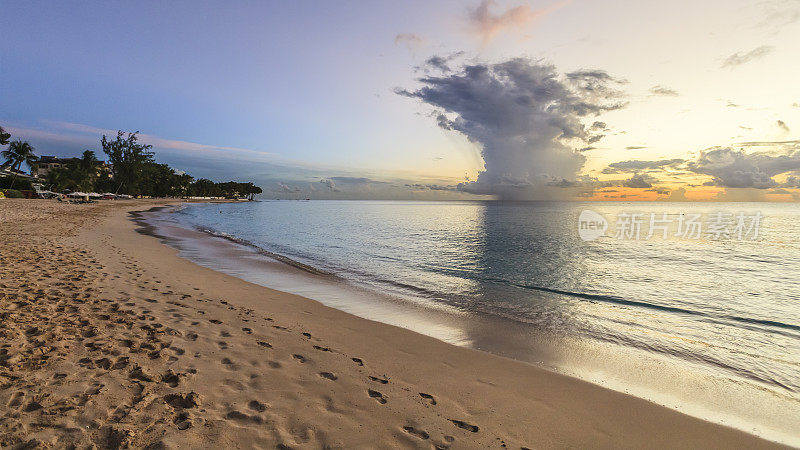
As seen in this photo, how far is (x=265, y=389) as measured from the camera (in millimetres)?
5406

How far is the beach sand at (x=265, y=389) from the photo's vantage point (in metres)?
4.27

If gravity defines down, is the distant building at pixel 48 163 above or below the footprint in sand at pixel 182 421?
above

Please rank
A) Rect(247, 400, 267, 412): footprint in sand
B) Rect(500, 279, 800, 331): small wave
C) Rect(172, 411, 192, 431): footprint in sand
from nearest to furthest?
Rect(172, 411, 192, 431): footprint in sand
Rect(247, 400, 267, 412): footprint in sand
Rect(500, 279, 800, 331): small wave

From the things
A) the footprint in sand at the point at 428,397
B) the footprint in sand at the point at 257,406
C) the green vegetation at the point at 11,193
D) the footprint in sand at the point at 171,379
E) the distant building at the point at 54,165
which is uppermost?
the distant building at the point at 54,165

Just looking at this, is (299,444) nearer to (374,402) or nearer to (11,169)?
(374,402)

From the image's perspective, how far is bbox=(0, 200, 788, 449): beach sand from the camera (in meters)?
4.27

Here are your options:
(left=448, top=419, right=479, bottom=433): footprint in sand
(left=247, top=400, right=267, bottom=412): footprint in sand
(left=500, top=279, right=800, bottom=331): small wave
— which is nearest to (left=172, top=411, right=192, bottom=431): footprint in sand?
(left=247, top=400, right=267, bottom=412): footprint in sand

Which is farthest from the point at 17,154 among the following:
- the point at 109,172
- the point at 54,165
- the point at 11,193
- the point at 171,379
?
the point at 171,379

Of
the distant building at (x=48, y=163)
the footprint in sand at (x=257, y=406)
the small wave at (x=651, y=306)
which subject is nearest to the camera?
the footprint in sand at (x=257, y=406)

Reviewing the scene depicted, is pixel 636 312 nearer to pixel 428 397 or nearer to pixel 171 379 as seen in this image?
pixel 428 397

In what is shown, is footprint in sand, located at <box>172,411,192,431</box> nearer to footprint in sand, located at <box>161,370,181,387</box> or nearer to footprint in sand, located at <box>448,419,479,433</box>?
footprint in sand, located at <box>161,370,181,387</box>

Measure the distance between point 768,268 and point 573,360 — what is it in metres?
28.8

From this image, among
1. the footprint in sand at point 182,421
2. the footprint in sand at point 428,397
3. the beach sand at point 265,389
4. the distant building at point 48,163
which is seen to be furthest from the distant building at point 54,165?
the footprint in sand at point 428,397
